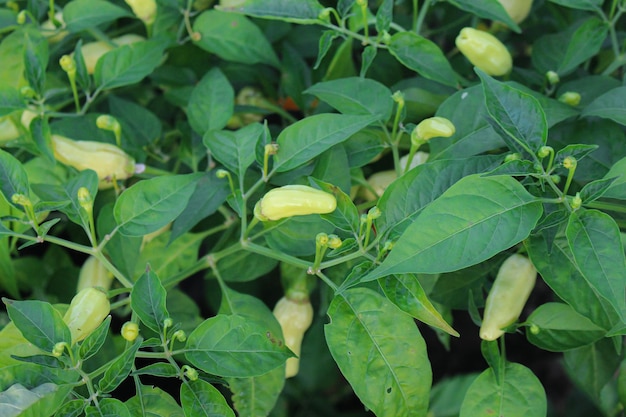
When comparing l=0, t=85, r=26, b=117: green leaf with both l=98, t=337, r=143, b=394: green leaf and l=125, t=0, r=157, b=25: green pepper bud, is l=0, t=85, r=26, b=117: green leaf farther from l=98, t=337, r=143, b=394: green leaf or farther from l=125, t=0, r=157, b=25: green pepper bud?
l=98, t=337, r=143, b=394: green leaf

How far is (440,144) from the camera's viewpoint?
2.89ft

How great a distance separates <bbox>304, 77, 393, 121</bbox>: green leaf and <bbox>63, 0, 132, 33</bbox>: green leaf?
1.08 feet

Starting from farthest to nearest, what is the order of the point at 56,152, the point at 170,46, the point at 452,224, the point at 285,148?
the point at 170,46, the point at 56,152, the point at 285,148, the point at 452,224

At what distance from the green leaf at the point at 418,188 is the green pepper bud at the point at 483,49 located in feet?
0.90

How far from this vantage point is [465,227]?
2.12ft

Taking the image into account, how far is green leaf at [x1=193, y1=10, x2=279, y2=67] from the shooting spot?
3.41 feet

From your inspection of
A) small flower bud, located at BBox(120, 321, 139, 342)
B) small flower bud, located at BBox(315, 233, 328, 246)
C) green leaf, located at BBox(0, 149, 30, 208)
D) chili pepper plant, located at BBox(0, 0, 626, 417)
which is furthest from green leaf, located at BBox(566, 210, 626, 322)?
green leaf, located at BBox(0, 149, 30, 208)

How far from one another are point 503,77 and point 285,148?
39 centimetres

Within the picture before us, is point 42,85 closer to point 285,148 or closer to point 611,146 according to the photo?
point 285,148

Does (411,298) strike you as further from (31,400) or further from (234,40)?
(234,40)

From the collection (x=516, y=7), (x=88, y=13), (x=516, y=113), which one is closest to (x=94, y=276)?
(x=88, y=13)

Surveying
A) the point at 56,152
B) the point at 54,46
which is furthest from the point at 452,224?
the point at 54,46

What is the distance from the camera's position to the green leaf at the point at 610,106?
0.81m

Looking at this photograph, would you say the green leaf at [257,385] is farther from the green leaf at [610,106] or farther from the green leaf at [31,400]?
the green leaf at [610,106]
